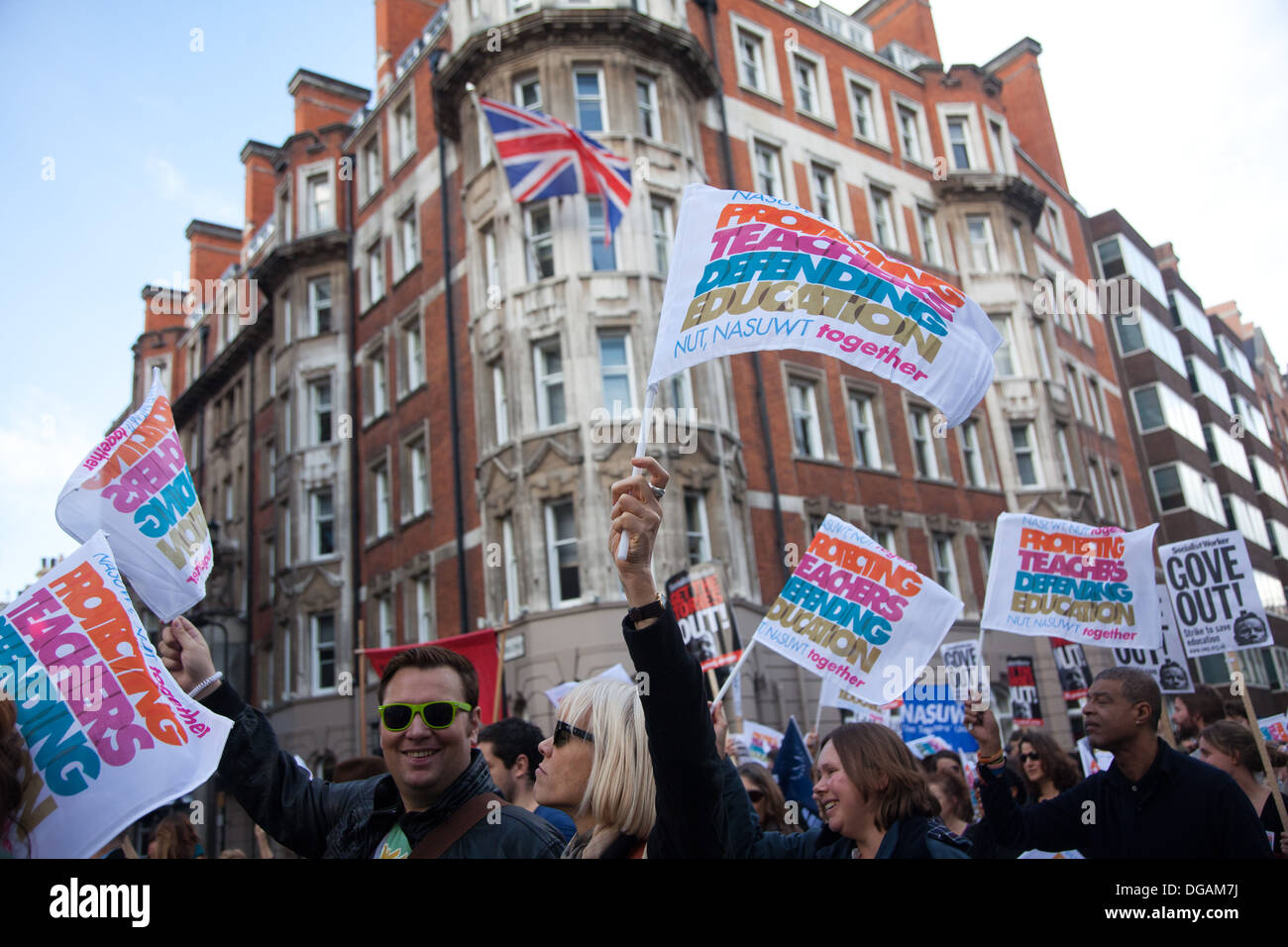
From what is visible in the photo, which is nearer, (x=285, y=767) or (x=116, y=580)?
(x=116, y=580)

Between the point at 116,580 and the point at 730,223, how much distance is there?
9.56ft

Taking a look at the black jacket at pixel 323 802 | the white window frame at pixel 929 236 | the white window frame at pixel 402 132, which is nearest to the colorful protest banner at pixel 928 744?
the black jacket at pixel 323 802

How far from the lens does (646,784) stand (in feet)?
10.8

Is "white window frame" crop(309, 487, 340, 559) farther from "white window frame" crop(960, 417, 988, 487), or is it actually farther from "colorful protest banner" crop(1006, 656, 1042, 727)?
"colorful protest banner" crop(1006, 656, 1042, 727)

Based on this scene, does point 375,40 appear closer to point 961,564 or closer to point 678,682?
point 961,564

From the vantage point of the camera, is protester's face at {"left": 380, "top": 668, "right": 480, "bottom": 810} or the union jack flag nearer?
protester's face at {"left": 380, "top": 668, "right": 480, "bottom": 810}

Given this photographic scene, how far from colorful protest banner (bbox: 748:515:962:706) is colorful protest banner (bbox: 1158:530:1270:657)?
A: 353cm

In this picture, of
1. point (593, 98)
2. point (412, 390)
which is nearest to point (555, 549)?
point (412, 390)

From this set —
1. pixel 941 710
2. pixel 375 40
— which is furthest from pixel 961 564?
pixel 375 40

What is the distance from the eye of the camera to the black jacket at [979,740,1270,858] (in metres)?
4.10

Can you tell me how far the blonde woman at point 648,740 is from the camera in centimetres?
269

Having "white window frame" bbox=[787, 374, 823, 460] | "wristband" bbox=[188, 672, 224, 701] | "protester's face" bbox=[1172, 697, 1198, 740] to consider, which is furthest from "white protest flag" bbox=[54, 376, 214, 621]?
"white window frame" bbox=[787, 374, 823, 460]
